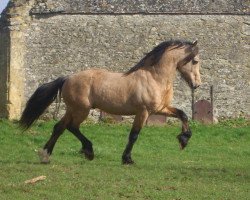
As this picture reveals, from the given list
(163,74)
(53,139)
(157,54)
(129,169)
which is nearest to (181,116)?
(163,74)

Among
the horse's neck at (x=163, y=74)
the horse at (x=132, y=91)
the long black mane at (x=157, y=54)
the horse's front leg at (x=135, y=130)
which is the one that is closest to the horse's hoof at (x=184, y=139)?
the horse at (x=132, y=91)

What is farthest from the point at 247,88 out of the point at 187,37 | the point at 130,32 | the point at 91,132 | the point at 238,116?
the point at 91,132

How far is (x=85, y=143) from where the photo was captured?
46.2 ft

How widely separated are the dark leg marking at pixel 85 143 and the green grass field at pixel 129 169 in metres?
0.21

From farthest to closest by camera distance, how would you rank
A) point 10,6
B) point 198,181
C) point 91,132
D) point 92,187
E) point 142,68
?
point 10,6 < point 91,132 < point 142,68 < point 198,181 < point 92,187

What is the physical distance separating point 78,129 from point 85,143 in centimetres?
29

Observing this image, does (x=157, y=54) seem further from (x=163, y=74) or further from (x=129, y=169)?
(x=129, y=169)

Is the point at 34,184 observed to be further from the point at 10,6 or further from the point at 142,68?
the point at 10,6

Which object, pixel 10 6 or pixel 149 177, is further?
pixel 10 6

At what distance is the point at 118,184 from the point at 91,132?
33.9 feet

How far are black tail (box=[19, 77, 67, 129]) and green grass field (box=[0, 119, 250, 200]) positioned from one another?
78 cm

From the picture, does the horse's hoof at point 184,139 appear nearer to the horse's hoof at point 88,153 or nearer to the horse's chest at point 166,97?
the horse's chest at point 166,97

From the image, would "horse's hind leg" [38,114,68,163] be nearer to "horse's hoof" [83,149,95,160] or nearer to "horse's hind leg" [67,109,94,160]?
"horse's hind leg" [67,109,94,160]

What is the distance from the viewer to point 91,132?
2161cm
